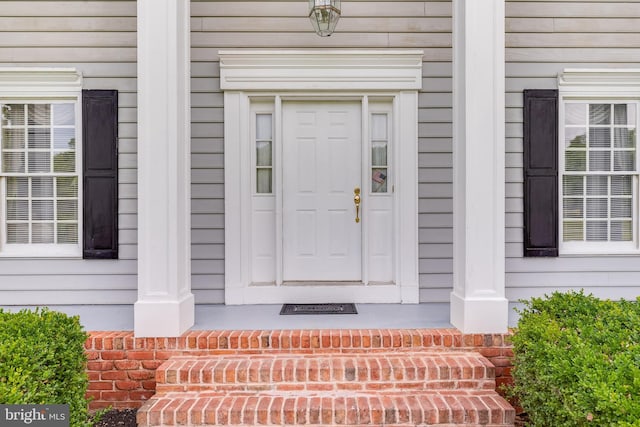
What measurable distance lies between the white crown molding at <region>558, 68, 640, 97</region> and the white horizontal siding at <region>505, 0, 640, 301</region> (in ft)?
0.28

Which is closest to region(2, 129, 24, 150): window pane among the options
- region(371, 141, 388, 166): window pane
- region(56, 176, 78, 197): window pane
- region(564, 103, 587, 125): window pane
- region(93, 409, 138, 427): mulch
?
region(56, 176, 78, 197): window pane

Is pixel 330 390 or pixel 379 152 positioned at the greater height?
pixel 379 152

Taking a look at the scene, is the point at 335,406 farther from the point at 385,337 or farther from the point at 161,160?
the point at 161,160

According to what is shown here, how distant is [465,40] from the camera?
304 cm

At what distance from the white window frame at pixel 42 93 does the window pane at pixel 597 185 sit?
493 centimetres

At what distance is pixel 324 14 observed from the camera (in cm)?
355

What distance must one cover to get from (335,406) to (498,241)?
160cm

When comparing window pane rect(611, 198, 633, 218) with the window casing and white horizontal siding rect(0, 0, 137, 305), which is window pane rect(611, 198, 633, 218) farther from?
white horizontal siding rect(0, 0, 137, 305)

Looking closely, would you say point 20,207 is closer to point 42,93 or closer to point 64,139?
point 64,139

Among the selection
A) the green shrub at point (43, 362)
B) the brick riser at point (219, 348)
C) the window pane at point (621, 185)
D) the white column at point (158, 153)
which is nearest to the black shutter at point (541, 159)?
the window pane at point (621, 185)

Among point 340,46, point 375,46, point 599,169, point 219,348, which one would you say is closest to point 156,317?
point 219,348

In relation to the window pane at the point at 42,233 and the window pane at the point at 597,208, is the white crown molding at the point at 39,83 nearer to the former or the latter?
the window pane at the point at 42,233

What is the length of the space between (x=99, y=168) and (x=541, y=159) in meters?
4.13

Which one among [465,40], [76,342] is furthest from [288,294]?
[465,40]
